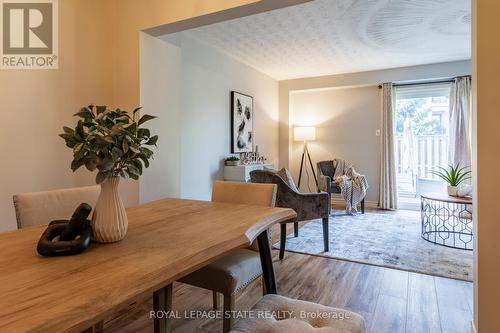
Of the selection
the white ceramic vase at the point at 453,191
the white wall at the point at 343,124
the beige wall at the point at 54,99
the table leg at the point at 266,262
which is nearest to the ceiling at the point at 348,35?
the white wall at the point at 343,124

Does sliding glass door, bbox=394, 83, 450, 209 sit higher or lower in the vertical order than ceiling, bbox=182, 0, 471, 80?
lower

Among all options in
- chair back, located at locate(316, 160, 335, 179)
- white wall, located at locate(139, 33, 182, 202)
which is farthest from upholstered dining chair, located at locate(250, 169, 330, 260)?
chair back, located at locate(316, 160, 335, 179)

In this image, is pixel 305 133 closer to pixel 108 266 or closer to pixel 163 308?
pixel 163 308

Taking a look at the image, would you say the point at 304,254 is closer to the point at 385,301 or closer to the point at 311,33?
the point at 385,301

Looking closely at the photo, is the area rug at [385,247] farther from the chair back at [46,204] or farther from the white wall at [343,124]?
the chair back at [46,204]

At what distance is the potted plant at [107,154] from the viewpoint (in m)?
0.96

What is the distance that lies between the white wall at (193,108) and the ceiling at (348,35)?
0.32 m

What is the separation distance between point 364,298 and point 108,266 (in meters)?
1.94

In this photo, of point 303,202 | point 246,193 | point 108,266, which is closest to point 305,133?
point 303,202

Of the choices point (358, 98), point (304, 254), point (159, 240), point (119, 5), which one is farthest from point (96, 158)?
point (358, 98)

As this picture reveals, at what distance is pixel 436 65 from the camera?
4.82 metres

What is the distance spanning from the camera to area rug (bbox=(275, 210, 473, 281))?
272 centimetres

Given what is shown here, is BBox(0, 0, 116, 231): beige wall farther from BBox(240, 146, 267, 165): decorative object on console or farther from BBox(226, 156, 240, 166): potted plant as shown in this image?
BBox(240, 146, 267, 165): decorative object on console

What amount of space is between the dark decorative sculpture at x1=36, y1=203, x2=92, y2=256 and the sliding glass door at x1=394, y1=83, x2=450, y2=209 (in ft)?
18.0
